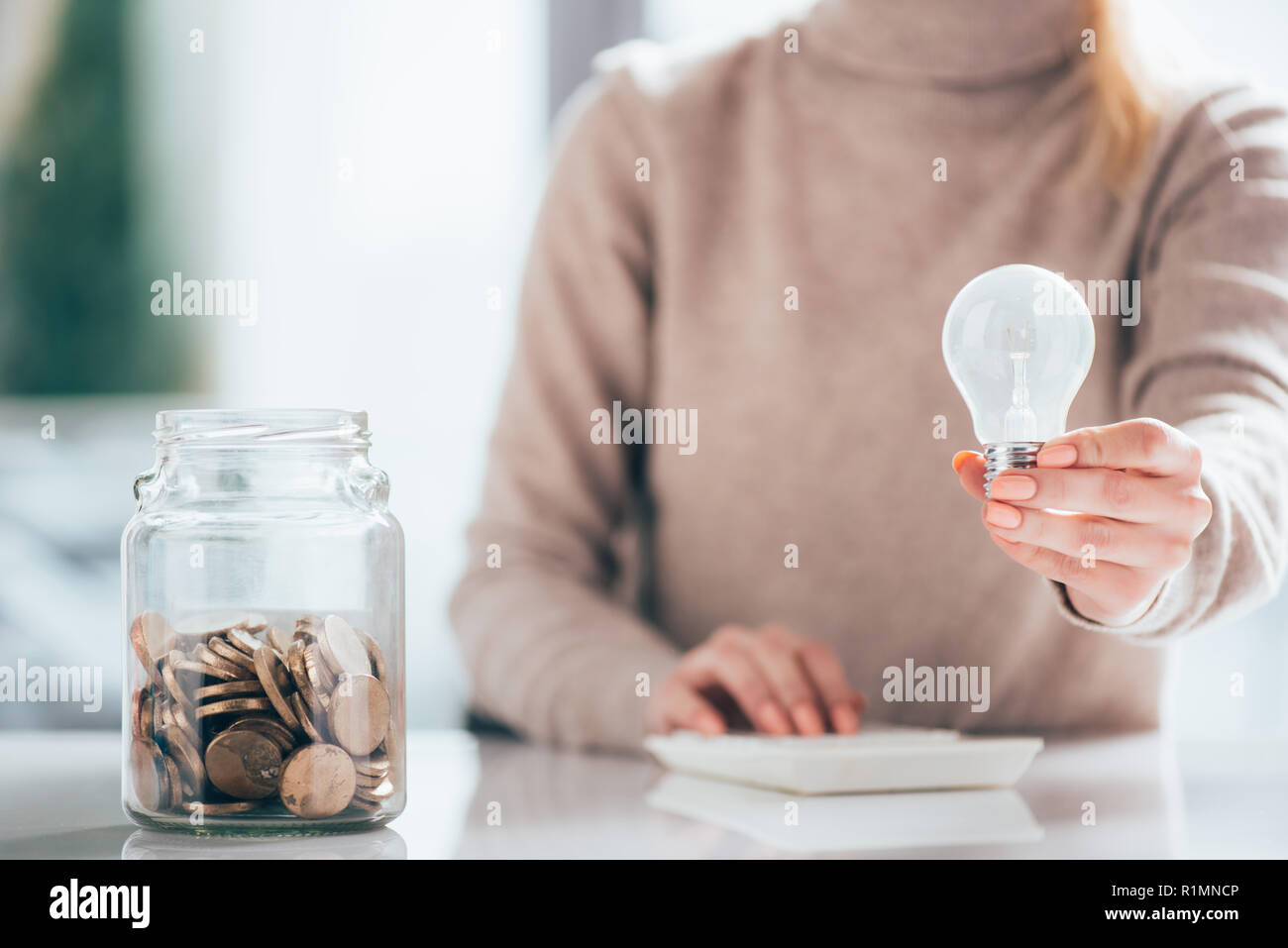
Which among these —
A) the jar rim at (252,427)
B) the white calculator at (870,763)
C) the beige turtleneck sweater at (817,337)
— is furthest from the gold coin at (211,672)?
the beige turtleneck sweater at (817,337)

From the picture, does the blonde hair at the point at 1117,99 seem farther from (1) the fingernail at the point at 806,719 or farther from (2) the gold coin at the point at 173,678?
(2) the gold coin at the point at 173,678

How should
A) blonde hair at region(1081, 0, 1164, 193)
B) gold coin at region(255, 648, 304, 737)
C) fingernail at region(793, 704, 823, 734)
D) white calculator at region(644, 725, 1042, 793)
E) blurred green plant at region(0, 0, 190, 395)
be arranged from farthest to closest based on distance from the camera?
1. blurred green plant at region(0, 0, 190, 395)
2. blonde hair at region(1081, 0, 1164, 193)
3. fingernail at region(793, 704, 823, 734)
4. white calculator at region(644, 725, 1042, 793)
5. gold coin at region(255, 648, 304, 737)

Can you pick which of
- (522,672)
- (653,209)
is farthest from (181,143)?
(522,672)

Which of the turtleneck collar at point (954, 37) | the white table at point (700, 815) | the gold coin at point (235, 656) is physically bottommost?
the white table at point (700, 815)

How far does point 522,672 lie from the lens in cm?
102

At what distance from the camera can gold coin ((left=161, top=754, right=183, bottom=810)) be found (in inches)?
21.0

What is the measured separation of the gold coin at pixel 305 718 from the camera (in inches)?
20.1

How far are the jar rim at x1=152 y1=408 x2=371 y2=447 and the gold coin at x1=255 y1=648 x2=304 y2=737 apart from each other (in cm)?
11

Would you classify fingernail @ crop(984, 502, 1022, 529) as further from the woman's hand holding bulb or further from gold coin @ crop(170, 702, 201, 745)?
gold coin @ crop(170, 702, 201, 745)

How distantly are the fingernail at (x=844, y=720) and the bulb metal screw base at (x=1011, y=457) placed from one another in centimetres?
30

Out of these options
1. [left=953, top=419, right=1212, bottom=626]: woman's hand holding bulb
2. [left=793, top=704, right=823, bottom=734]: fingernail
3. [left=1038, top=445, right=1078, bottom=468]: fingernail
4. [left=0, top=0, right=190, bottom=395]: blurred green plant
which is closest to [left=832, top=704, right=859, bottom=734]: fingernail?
[left=793, top=704, right=823, bottom=734]: fingernail

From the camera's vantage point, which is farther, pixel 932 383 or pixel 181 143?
pixel 181 143
